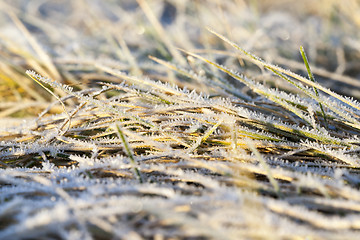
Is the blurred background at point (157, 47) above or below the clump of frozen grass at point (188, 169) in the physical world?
above

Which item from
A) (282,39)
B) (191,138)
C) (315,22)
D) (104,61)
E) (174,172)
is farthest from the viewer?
(315,22)

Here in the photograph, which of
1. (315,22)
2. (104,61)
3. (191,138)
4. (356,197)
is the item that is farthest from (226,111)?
(315,22)

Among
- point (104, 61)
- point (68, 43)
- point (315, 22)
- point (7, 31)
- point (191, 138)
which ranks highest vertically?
point (315, 22)

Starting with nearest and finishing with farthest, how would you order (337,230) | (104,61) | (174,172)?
(337,230), (174,172), (104,61)

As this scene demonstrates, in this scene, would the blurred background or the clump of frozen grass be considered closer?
the clump of frozen grass

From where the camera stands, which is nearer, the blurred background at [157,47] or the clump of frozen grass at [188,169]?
the clump of frozen grass at [188,169]

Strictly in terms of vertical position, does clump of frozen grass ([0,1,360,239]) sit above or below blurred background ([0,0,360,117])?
below

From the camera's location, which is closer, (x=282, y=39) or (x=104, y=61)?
(x=104, y=61)

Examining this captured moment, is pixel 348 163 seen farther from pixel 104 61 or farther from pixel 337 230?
pixel 104 61
